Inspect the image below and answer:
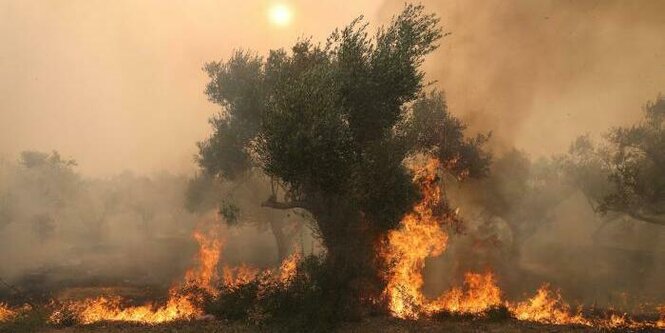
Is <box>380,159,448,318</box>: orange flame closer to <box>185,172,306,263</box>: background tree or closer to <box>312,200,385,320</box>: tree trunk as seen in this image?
<box>312,200,385,320</box>: tree trunk

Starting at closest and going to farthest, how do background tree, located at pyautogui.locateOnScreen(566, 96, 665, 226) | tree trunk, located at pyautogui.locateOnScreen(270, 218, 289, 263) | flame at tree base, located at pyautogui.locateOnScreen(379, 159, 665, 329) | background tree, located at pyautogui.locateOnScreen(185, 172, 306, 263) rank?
flame at tree base, located at pyautogui.locateOnScreen(379, 159, 665, 329), background tree, located at pyautogui.locateOnScreen(566, 96, 665, 226), tree trunk, located at pyautogui.locateOnScreen(270, 218, 289, 263), background tree, located at pyautogui.locateOnScreen(185, 172, 306, 263)

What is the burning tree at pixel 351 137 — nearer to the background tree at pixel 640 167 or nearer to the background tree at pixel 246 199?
the background tree at pixel 640 167

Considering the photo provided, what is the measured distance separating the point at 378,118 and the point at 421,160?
22.7 ft

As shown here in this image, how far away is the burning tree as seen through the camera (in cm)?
1936

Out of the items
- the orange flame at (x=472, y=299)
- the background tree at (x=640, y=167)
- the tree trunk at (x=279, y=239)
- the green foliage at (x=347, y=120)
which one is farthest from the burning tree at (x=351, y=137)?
the tree trunk at (x=279, y=239)

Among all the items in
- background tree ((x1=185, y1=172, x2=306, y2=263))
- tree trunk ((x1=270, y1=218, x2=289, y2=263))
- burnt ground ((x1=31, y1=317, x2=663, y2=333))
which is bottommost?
burnt ground ((x1=31, y1=317, x2=663, y2=333))

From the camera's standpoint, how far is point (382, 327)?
2006 cm

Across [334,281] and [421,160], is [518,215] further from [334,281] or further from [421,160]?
[334,281]

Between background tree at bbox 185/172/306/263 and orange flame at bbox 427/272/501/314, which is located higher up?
background tree at bbox 185/172/306/263

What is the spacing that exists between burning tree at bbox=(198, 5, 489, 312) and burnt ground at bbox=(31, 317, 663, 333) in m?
1.48

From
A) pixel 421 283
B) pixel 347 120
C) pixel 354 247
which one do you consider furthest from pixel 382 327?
pixel 347 120

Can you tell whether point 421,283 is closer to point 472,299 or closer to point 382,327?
point 472,299

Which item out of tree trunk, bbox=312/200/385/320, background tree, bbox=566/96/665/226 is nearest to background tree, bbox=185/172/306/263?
tree trunk, bbox=312/200/385/320

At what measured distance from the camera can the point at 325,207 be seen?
23031 mm
